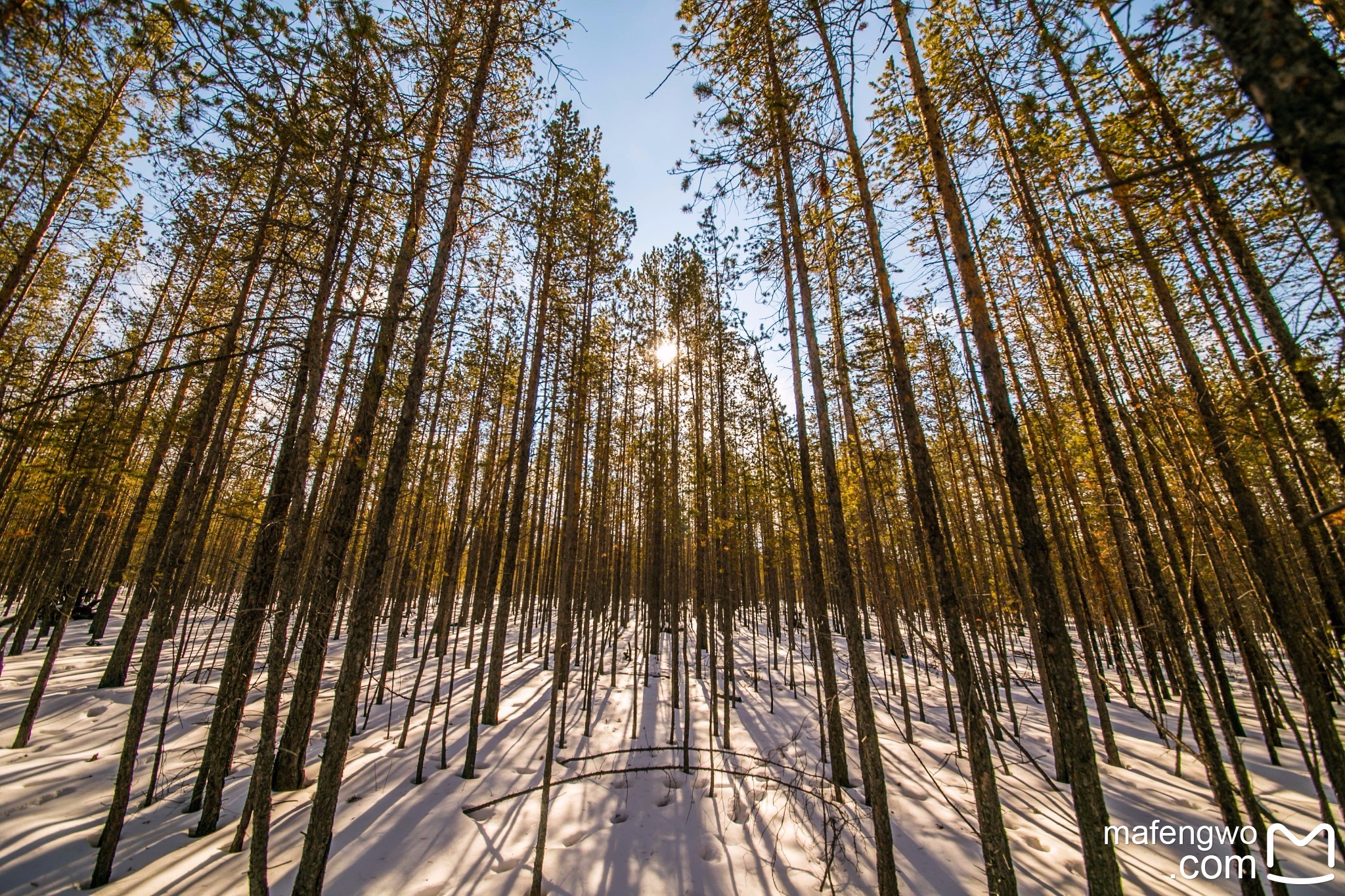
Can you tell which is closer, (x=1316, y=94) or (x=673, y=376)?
(x=1316, y=94)

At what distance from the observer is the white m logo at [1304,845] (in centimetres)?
404

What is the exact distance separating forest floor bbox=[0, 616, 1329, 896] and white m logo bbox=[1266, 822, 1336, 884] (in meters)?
0.36

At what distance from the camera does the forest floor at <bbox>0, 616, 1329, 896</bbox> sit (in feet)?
15.6

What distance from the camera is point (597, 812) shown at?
617cm

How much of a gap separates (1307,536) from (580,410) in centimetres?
1063

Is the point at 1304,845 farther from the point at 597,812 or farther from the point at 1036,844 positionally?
the point at 597,812

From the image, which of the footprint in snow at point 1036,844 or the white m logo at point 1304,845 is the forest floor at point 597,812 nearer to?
the footprint in snow at point 1036,844

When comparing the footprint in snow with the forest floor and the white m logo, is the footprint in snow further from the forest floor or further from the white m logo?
the white m logo

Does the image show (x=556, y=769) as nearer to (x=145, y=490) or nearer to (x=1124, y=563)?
(x=1124, y=563)

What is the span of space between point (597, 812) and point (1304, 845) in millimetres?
→ 8455

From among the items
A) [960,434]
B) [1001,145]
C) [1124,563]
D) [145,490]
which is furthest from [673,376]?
[145,490]

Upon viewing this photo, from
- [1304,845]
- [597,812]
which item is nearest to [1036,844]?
[1304,845]

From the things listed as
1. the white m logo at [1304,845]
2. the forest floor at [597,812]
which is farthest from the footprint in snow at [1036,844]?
the white m logo at [1304,845]

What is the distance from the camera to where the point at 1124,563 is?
7316 mm
